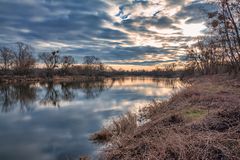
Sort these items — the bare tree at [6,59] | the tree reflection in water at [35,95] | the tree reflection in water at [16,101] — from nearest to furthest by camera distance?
the tree reflection in water at [16,101] → the tree reflection in water at [35,95] → the bare tree at [6,59]

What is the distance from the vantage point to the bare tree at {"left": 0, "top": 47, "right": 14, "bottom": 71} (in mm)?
66938

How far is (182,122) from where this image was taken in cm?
789

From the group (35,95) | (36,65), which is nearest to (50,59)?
(36,65)

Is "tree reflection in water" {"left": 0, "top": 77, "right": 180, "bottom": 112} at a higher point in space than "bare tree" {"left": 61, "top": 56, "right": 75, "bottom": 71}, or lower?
lower

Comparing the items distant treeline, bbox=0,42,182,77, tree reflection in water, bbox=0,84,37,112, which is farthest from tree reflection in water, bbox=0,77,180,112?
distant treeline, bbox=0,42,182,77

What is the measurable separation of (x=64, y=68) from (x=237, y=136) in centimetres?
8632

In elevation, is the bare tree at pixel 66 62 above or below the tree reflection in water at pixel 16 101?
above

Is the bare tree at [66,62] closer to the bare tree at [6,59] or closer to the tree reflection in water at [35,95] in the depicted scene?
the bare tree at [6,59]

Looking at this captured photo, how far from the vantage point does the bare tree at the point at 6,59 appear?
66.9m

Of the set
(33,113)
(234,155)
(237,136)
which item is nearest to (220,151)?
(234,155)

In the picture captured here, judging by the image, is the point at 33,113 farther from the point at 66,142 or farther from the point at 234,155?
the point at 234,155

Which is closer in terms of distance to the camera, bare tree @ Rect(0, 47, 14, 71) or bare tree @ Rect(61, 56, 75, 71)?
bare tree @ Rect(0, 47, 14, 71)

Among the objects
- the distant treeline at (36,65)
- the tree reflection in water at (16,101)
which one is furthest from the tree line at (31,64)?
the tree reflection in water at (16,101)

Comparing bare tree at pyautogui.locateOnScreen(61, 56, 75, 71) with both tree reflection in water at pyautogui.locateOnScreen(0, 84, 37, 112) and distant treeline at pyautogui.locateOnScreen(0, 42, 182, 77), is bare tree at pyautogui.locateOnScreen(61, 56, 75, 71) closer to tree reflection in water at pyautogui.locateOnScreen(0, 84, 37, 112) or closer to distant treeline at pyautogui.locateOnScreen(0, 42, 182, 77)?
distant treeline at pyautogui.locateOnScreen(0, 42, 182, 77)
